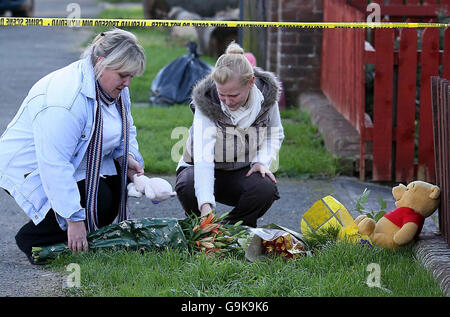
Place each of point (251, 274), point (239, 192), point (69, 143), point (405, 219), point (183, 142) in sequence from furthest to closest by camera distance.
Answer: point (183, 142) < point (239, 192) < point (405, 219) < point (69, 143) < point (251, 274)

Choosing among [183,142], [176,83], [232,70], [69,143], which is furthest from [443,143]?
[176,83]

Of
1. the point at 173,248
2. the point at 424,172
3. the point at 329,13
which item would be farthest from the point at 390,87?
the point at 173,248

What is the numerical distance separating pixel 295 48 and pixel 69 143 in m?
4.94

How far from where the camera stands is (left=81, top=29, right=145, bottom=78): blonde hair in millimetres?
4180

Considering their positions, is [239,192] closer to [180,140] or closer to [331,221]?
[331,221]

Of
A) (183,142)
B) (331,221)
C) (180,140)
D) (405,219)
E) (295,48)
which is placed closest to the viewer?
(405,219)

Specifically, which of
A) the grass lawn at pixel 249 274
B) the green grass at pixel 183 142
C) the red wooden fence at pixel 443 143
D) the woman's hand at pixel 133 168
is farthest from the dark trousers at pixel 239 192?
the green grass at pixel 183 142

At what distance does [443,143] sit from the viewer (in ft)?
13.9

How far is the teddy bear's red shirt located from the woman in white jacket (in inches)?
60.8

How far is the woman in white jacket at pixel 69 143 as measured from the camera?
13.5ft

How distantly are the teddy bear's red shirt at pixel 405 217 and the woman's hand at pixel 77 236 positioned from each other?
1.61 m

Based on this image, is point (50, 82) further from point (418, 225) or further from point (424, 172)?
point (424, 172)

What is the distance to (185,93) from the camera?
8.91 m
